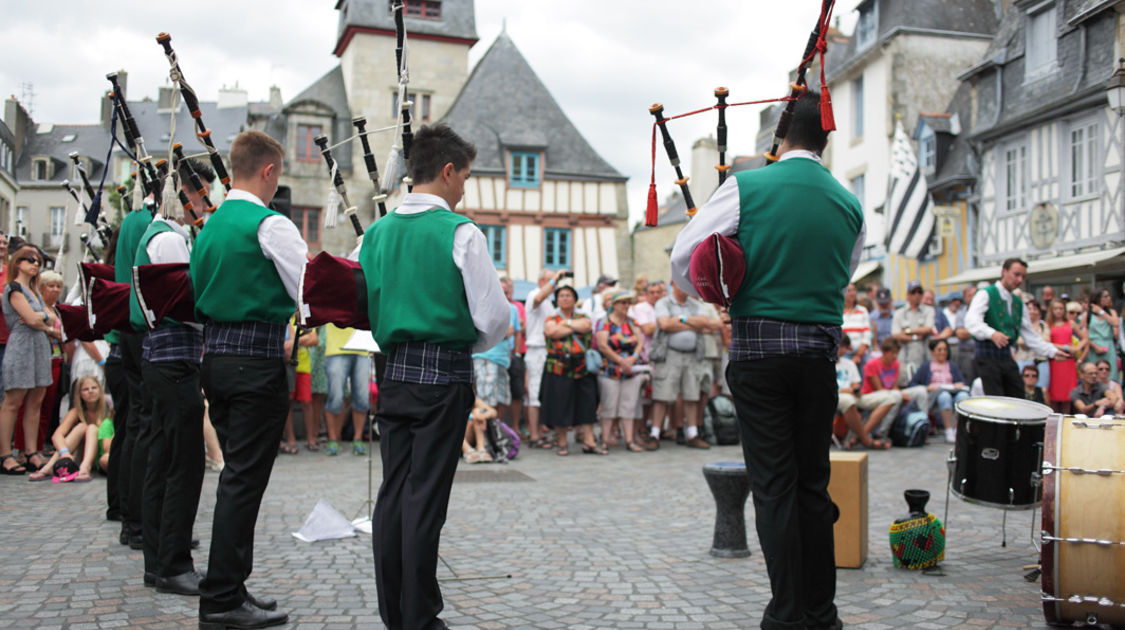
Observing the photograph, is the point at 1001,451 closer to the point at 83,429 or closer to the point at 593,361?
the point at 593,361

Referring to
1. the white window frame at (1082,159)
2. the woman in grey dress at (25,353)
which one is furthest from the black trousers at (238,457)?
the white window frame at (1082,159)

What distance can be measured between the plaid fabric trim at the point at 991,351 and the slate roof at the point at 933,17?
18.1 m

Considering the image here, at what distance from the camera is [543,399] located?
11328mm

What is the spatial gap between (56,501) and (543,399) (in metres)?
5.45

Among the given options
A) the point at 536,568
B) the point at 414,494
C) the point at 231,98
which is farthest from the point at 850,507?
the point at 231,98

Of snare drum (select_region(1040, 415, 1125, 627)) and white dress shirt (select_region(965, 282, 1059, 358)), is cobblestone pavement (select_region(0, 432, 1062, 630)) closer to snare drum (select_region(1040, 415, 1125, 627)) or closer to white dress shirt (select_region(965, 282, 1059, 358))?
snare drum (select_region(1040, 415, 1125, 627))

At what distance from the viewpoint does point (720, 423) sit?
12102 millimetres

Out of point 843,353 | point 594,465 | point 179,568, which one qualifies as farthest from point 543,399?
point 179,568

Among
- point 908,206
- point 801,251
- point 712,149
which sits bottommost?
point 801,251

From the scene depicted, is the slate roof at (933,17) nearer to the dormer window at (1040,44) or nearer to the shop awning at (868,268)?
the dormer window at (1040,44)

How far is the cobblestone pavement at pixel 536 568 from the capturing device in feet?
14.6

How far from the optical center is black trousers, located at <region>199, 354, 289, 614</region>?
4.05 meters

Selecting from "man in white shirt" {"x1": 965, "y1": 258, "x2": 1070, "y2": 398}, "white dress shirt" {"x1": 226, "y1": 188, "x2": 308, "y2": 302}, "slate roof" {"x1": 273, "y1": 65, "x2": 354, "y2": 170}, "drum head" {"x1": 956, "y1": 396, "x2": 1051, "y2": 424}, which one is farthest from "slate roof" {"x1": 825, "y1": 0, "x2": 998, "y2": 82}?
"white dress shirt" {"x1": 226, "y1": 188, "x2": 308, "y2": 302}

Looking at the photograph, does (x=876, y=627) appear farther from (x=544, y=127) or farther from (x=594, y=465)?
(x=544, y=127)
